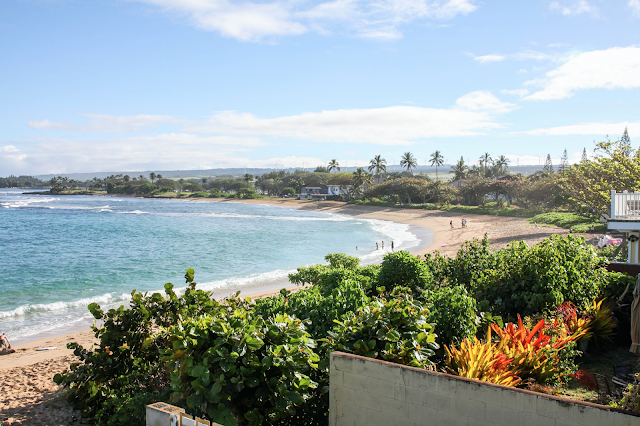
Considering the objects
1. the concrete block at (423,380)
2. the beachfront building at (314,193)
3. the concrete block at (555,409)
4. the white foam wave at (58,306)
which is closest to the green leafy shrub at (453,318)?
the concrete block at (423,380)

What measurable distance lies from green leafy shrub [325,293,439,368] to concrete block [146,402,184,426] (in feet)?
5.92

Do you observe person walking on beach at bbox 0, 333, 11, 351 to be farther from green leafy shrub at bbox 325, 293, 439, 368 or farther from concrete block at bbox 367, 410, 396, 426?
concrete block at bbox 367, 410, 396, 426

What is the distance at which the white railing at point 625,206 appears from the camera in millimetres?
11050

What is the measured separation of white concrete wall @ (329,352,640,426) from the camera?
12.8 feet

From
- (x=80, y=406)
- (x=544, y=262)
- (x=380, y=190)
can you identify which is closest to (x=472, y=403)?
(x=544, y=262)

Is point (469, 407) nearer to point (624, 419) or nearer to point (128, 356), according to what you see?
point (624, 419)

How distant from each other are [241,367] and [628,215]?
11.2m

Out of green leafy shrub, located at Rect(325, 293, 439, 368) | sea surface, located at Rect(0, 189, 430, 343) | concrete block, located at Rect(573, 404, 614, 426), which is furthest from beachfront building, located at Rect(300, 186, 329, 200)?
concrete block, located at Rect(573, 404, 614, 426)

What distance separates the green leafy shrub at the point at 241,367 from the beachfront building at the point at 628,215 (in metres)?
9.75

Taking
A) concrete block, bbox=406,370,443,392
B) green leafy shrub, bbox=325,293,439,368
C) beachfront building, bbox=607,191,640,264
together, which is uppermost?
beachfront building, bbox=607,191,640,264

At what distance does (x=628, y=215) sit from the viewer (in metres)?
11.2

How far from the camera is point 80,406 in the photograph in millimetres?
7336

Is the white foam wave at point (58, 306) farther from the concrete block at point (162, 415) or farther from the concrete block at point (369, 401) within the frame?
the concrete block at point (369, 401)

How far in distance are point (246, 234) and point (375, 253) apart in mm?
18132
